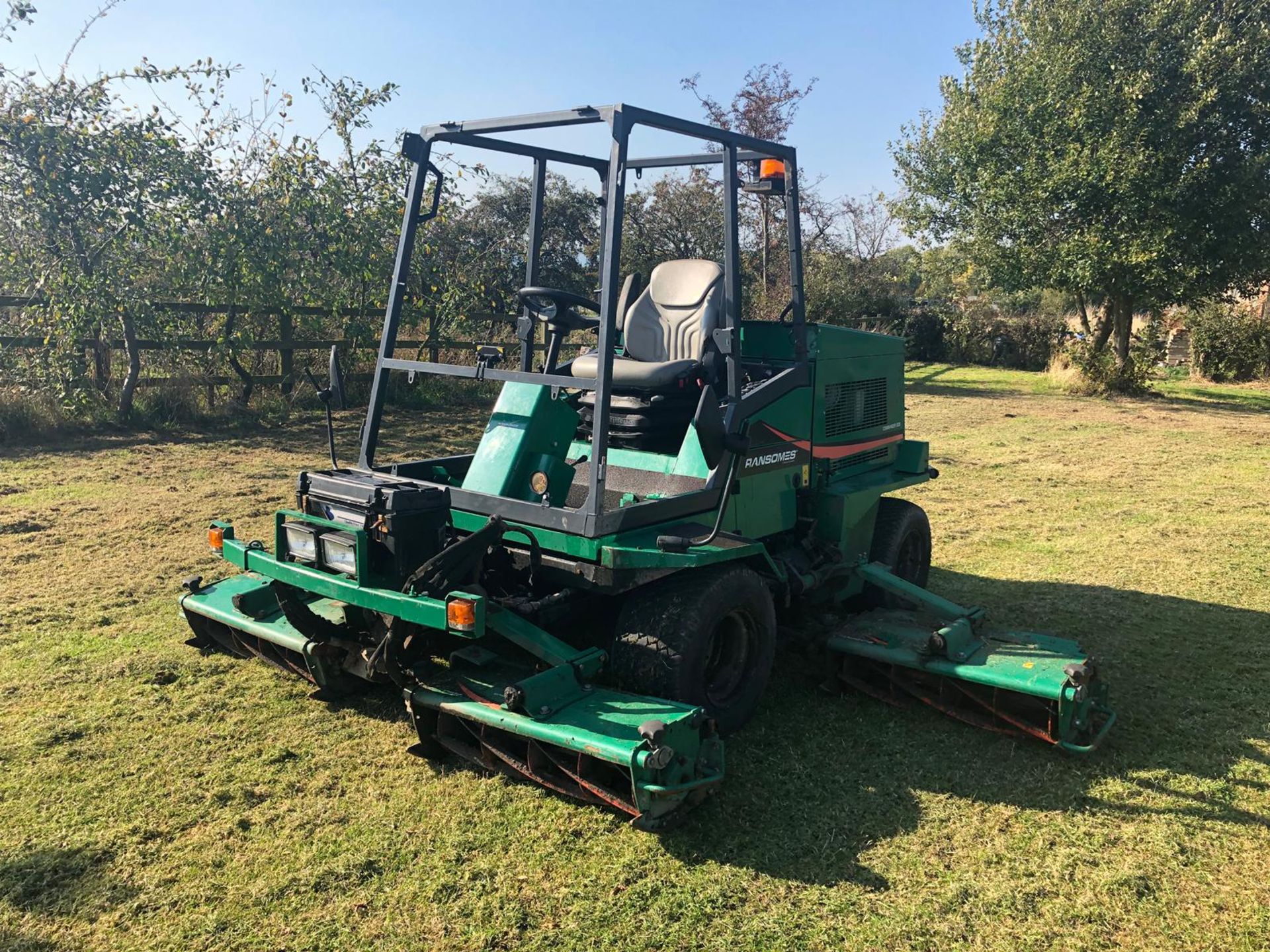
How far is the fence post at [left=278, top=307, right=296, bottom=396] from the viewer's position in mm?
12555

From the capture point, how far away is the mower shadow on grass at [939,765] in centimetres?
320

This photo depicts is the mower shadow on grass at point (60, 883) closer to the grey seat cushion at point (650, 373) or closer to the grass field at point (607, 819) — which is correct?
the grass field at point (607, 819)

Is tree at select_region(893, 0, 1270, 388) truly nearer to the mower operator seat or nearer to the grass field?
the grass field

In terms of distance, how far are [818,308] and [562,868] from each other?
1991 cm

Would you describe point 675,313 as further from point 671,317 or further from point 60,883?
point 60,883

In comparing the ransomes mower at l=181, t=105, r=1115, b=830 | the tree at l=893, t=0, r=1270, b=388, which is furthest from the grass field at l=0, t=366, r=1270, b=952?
the tree at l=893, t=0, r=1270, b=388

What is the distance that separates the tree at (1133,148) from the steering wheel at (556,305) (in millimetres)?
14342

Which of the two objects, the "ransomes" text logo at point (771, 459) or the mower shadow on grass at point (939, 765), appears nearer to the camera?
the mower shadow on grass at point (939, 765)

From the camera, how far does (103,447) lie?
9.95m

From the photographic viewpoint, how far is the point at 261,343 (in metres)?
12.3

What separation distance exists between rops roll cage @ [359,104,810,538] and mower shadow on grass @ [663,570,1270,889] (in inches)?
43.6

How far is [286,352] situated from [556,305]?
9457 mm

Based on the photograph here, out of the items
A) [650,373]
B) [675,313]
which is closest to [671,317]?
[675,313]

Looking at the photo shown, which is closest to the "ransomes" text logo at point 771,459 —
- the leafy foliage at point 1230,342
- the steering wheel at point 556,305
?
the steering wheel at point 556,305
